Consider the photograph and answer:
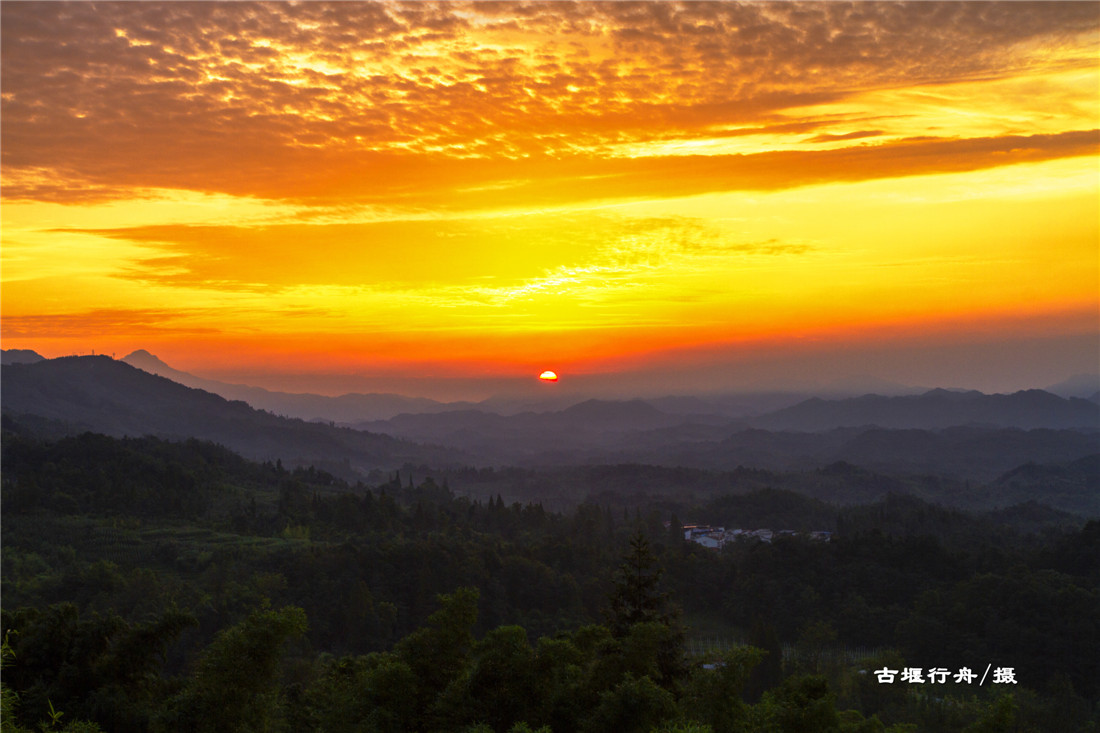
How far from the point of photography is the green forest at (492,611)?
17.5m

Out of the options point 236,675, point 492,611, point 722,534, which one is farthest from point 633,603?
point 722,534

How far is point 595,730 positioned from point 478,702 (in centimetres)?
273

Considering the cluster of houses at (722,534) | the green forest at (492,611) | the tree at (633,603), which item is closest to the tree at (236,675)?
the green forest at (492,611)

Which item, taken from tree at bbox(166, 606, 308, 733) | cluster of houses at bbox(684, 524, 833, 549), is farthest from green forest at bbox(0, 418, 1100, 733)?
cluster of houses at bbox(684, 524, 833, 549)

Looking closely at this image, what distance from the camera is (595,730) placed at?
1588cm

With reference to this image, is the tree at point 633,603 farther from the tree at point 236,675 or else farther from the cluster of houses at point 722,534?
the cluster of houses at point 722,534

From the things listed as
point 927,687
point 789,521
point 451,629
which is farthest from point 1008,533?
point 451,629

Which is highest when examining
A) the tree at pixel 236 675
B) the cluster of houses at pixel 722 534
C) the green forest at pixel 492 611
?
the tree at pixel 236 675

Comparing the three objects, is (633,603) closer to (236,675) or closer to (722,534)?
(236,675)

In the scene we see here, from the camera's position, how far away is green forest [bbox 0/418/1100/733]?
17.5 metres

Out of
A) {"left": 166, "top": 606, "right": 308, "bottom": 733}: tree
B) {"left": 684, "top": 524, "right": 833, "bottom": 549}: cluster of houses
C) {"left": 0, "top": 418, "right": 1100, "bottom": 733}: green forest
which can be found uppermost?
{"left": 166, "top": 606, "right": 308, "bottom": 733}: tree

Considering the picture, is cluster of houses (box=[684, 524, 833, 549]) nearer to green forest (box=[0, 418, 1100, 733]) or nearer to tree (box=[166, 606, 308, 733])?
green forest (box=[0, 418, 1100, 733])

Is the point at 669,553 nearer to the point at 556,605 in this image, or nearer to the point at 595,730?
the point at 556,605

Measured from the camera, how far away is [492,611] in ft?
232
